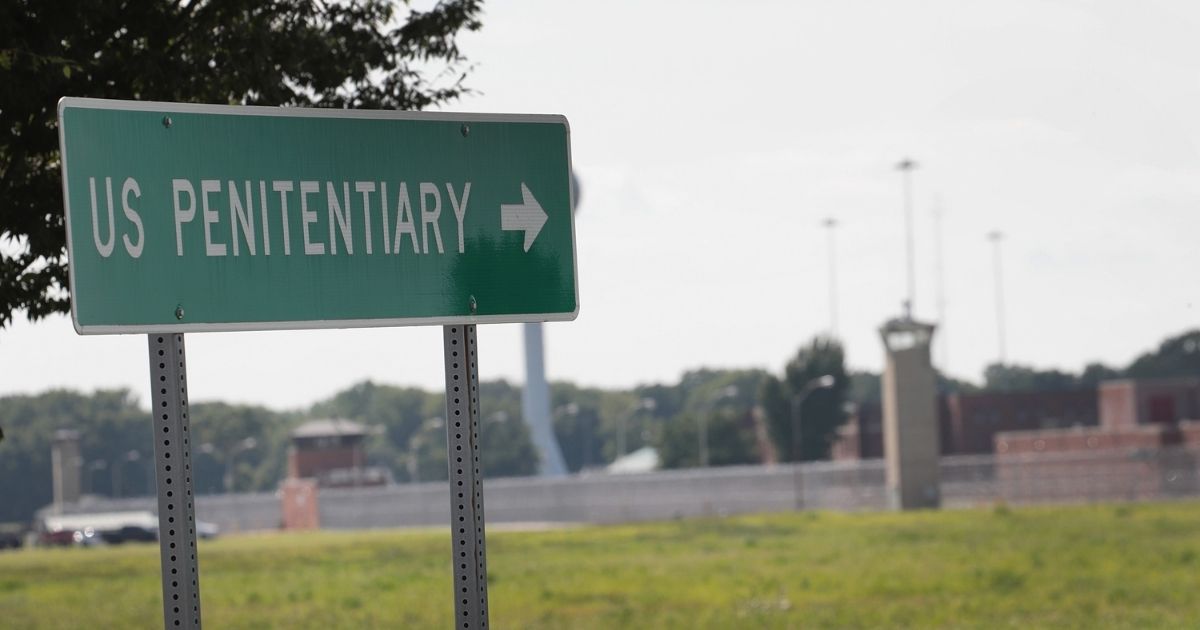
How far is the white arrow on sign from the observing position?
159 inches

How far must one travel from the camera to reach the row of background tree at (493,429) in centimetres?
11388

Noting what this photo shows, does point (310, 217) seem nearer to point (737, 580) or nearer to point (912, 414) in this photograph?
point (737, 580)

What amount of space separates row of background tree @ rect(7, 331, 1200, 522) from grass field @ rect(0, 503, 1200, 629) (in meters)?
53.0

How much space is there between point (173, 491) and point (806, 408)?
362 feet

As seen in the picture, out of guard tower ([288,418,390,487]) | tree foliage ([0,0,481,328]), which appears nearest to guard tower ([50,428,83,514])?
guard tower ([288,418,390,487])

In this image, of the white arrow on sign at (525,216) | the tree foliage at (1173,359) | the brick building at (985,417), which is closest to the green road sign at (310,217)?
the white arrow on sign at (525,216)

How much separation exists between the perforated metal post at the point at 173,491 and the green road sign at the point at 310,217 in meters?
0.13

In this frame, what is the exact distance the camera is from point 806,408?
112 metres

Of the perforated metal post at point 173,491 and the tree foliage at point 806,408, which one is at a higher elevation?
the perforated metal post at point 173,491

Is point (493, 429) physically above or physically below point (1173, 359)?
below

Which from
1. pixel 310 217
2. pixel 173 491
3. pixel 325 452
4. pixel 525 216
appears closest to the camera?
pixel 173 491

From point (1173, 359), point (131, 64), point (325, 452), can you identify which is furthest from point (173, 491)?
point (1173, 359)

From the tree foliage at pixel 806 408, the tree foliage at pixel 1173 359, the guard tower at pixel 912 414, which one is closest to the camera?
the guard tower at pixel 912 414

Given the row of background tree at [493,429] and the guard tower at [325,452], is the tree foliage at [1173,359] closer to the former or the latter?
the row of background tree at [493,429]
